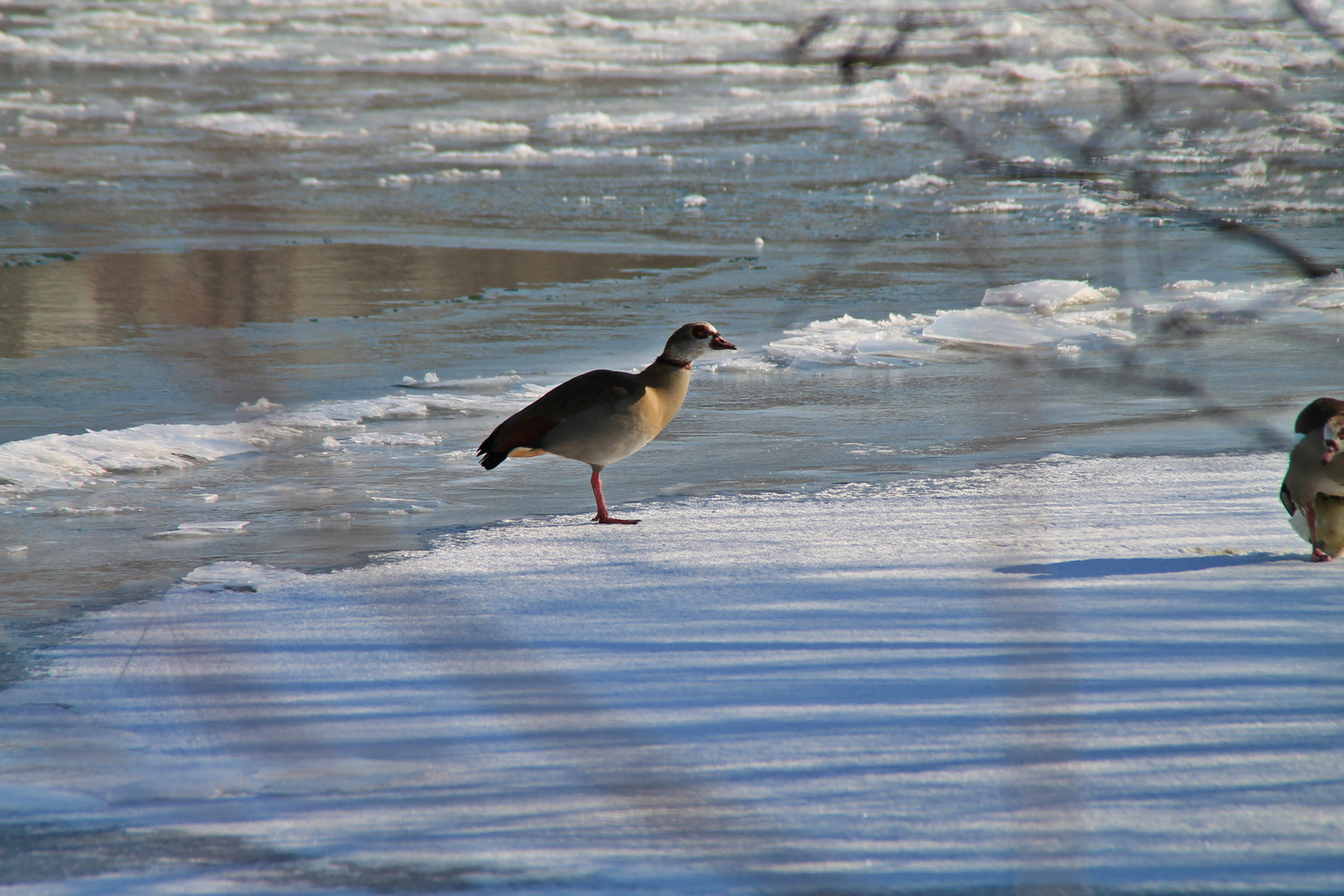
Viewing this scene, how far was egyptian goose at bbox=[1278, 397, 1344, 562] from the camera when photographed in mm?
3127

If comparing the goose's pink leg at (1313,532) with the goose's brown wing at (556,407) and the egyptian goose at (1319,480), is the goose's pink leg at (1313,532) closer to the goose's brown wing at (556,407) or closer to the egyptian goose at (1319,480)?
the egyptian goose at (1319,480)

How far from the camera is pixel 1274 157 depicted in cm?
248

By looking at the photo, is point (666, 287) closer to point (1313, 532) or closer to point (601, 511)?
point (601, 511)

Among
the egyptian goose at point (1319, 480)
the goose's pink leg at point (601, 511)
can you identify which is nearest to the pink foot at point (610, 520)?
the goose's pink leg at point (601, 511)

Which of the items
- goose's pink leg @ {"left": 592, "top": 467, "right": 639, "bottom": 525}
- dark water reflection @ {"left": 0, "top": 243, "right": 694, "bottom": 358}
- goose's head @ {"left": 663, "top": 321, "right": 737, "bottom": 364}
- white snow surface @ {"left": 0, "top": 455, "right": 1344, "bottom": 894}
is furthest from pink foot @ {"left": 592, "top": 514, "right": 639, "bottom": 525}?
dark water reflection @ {"left": 0, "top": 243, "right": 694, "bottom": 358}

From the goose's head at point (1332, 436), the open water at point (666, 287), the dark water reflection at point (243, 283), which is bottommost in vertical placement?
the dark water reflection at point (243, 283)

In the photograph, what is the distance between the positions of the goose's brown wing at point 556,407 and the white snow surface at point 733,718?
689 mm

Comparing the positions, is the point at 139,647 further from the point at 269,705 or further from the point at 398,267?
the point at 398,267

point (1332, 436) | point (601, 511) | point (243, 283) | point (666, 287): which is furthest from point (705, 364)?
point (243, 283)

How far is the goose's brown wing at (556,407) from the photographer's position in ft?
14.3

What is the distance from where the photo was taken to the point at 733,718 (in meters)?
2.52

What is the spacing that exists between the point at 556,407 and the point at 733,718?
204cm

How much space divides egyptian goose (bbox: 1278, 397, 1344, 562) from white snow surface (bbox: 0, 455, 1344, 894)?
0.37ft

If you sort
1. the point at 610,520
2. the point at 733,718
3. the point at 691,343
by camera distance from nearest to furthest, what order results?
the point at 733,718 → the point at 610,520 → the point at 691,343
